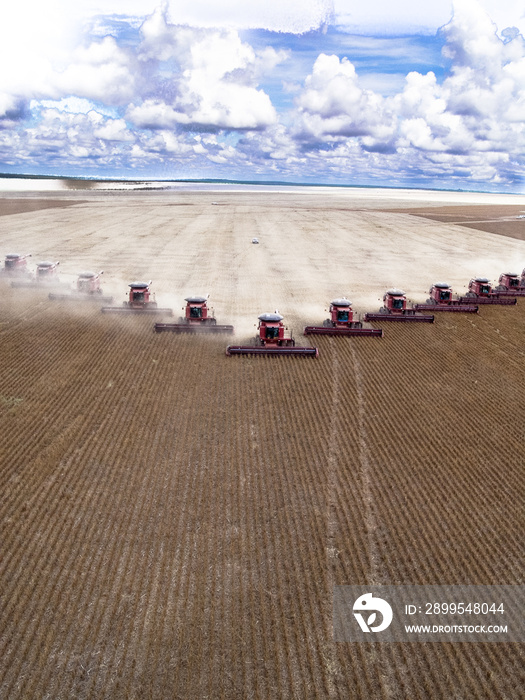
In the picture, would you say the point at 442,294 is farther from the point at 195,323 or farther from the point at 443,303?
the point at 195,323

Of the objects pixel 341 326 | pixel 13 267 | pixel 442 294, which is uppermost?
pixel 442 294

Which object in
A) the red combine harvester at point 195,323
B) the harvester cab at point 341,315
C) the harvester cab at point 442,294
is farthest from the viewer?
the harvester cab at point 442,294

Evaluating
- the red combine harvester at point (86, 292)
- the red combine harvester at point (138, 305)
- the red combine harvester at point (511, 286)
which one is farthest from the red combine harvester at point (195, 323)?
the red combine harvester at point (511, 286)

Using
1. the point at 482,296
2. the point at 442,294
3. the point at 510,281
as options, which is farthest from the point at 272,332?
the point at 510,281

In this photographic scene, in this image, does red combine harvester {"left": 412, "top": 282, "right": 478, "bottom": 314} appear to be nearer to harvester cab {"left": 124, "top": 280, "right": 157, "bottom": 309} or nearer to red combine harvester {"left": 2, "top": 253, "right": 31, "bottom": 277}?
harvester cab {"left": 124, "top": 280, "right": 157, "bottom": 309}

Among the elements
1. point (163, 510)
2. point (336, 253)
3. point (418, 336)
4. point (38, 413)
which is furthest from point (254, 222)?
point (163, 510)

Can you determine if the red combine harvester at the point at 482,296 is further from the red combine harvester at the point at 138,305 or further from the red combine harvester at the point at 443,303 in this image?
the red combine harvester at the point at 138,305
